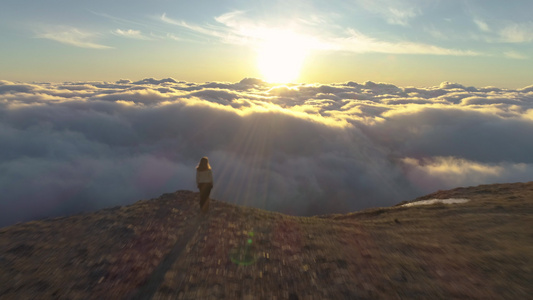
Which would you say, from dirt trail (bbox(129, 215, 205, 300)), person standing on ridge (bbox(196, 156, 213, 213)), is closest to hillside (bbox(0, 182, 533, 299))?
dirt trail (bbox(129, 215, 205, 300))

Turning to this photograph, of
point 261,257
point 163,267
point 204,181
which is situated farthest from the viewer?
point 204,181

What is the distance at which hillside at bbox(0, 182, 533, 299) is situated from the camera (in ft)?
18.7

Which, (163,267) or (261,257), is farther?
(261,257)

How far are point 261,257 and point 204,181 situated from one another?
4862mm

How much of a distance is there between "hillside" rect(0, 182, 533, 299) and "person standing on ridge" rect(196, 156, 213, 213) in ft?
2.40

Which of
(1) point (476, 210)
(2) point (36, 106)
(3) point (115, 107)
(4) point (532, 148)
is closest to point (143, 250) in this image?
(1) point (476, 210)

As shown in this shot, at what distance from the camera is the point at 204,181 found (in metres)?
11.4

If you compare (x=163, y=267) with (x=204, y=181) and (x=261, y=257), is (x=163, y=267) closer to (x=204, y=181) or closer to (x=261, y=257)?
(x=261, y=257)

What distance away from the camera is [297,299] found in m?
5.50

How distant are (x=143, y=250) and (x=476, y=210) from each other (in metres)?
13.6

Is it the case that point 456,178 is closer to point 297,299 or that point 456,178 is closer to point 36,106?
point 297,299

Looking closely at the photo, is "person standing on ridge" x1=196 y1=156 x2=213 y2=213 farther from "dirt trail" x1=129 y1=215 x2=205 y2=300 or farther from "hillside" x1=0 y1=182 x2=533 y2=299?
"dirt trail" x1=129 y1=215 x2=205 y2=300

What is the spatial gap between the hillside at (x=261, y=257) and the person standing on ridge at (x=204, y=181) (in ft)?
2.40

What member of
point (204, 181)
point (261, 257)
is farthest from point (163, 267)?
point (204, 181)
